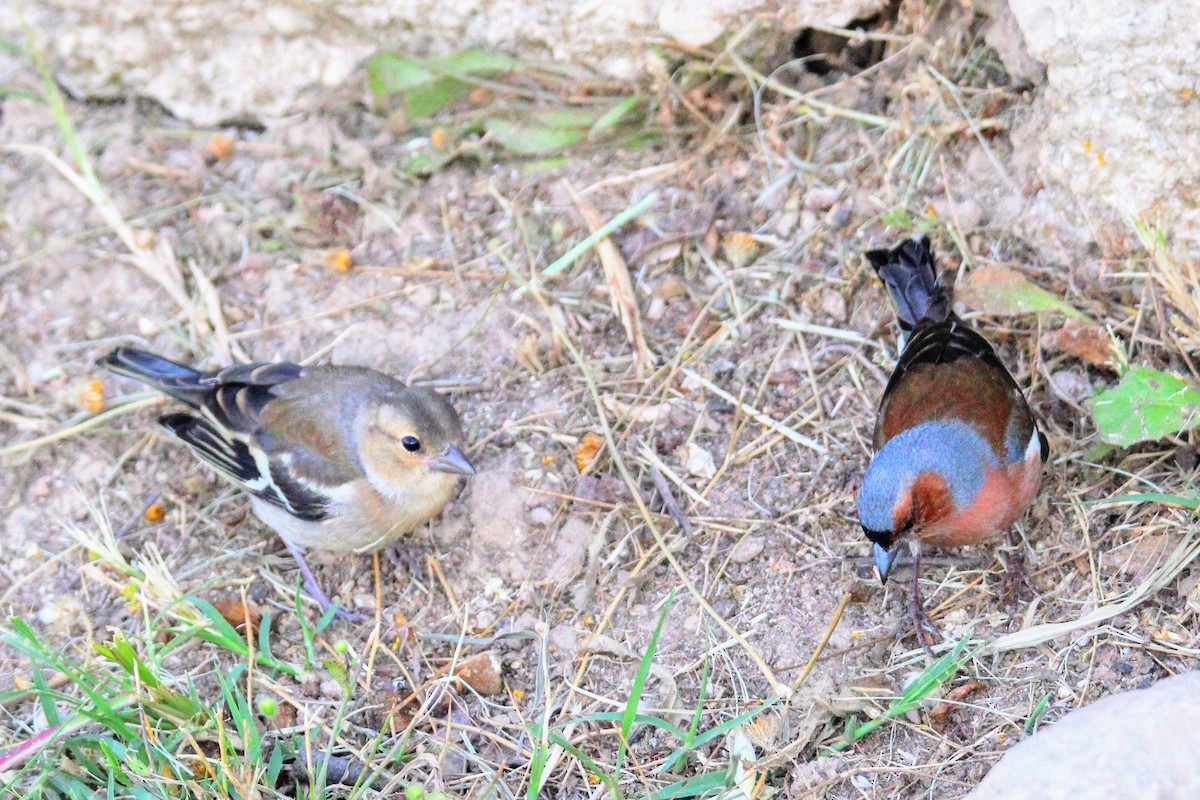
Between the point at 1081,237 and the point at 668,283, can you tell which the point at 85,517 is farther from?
the point at 1081,237

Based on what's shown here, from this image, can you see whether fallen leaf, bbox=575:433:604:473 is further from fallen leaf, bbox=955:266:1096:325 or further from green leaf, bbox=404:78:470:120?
green leaf, bbox=404:78:470:120

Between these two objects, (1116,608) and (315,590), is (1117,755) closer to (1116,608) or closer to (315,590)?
(1116,608)

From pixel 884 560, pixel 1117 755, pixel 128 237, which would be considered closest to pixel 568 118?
pixel 128 237

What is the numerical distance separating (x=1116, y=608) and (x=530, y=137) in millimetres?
3395

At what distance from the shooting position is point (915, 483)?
396 cm

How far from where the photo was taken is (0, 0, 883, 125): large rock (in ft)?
17.3

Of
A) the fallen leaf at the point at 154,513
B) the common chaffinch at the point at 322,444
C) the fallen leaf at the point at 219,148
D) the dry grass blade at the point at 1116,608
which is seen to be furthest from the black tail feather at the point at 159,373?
the dry grass blade at the point at 1116,608

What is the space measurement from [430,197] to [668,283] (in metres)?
1.36

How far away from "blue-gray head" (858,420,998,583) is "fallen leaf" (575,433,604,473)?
1.14m

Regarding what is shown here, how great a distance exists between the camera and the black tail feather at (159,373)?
4.80 metres

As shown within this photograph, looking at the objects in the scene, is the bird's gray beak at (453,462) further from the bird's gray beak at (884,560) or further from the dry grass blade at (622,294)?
the bird's gray beak at (884,560)

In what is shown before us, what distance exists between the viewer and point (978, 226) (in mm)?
4848

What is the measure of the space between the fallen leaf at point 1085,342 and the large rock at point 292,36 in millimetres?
1817

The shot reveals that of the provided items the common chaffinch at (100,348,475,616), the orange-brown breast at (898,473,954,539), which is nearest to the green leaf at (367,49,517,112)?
the common chaffinch at (100,348,475,616)
